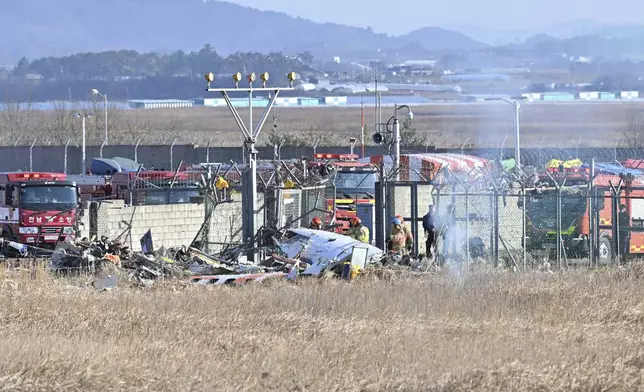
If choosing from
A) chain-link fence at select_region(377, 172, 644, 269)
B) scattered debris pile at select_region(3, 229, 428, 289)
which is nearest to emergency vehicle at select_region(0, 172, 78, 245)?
→ scattered debris pile at select_region(3, 229, 428, 289)

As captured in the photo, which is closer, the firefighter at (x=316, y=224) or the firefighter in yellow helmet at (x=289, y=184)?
the firefighter at (x=316, y=224)

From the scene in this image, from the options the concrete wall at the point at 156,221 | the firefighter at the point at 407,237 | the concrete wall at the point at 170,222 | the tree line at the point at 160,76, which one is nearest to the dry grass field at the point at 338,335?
the firefighter at the point at 407,237

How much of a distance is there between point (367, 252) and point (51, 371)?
34.4 feet

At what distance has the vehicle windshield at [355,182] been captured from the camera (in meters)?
33.5

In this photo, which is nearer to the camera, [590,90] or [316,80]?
[590,90]

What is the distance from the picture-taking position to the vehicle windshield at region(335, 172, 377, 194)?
1318 inches

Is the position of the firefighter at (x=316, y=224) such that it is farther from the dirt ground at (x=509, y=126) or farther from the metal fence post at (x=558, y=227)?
the dirt ground at (x=509, y=126)

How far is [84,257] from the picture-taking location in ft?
72.0

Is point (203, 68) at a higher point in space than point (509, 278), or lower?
higher

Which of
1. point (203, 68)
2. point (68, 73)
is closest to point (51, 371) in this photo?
point (203, 68)

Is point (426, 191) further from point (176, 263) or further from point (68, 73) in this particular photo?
point (68, 73)

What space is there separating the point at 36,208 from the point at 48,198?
403 mm

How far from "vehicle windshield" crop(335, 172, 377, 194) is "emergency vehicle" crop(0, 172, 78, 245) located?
7.28 metres

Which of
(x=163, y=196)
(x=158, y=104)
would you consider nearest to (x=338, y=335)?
(x=163, y=196)
